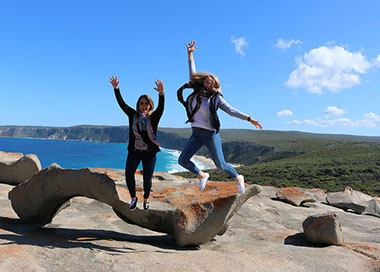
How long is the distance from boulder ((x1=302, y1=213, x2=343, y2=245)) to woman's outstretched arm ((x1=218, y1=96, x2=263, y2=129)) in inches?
171

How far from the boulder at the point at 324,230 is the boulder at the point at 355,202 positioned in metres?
8.29

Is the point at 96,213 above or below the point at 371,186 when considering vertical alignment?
above

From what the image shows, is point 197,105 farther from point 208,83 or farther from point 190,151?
point 190,151

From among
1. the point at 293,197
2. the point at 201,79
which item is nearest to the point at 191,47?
the point at 201,79

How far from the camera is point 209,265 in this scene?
528cm

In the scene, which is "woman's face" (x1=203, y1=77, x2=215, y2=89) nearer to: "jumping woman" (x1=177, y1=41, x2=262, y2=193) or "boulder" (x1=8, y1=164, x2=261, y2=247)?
"jumping woman" (x1=177, y1=41, x2=262, y2=193)

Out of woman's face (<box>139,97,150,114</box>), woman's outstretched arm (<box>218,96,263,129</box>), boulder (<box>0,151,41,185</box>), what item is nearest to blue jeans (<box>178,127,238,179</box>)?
woman's outstretched arm (<box>218,96,263,129</box>)

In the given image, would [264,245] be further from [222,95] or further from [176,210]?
[222,95]

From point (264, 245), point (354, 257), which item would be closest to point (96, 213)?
Result: point (264, 245)

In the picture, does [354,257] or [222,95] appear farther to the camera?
[354,257]

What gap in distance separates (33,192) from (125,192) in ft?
8.63

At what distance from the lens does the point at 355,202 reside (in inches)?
586

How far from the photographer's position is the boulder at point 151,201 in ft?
23.0

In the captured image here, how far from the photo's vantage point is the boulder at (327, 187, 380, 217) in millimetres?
14559
